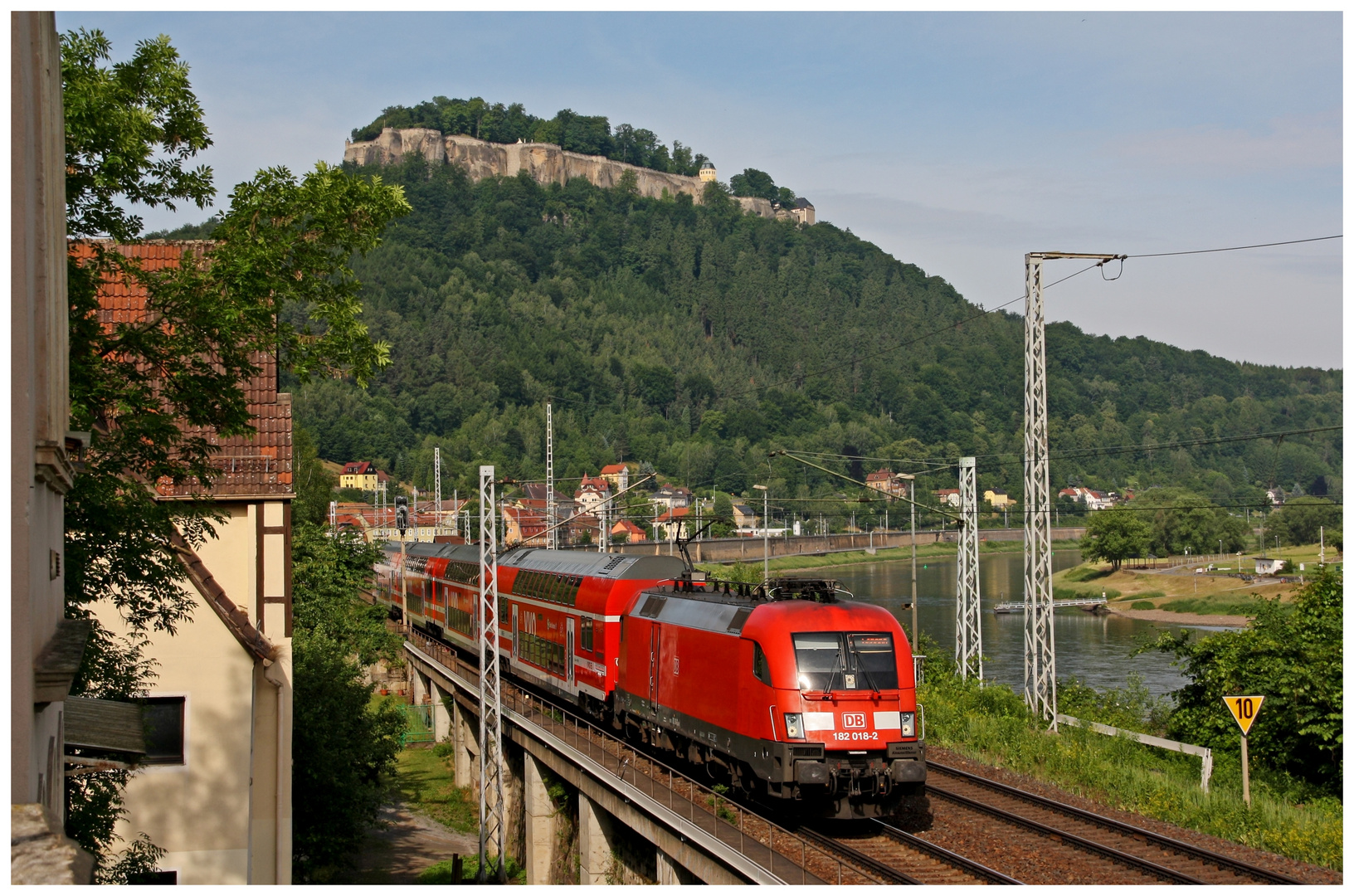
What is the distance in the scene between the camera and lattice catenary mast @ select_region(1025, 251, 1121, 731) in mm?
23859

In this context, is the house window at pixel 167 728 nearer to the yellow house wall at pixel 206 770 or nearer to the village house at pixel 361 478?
the yellow house wall at pixel 206 770

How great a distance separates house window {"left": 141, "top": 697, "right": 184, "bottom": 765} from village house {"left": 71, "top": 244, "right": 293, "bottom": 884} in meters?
0.02

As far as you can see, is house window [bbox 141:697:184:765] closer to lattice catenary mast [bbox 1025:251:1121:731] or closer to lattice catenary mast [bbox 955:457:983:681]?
lattice catenary mast [bbox 1025:251:1121:731]

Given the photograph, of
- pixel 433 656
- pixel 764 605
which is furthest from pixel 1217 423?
pixel 764 605

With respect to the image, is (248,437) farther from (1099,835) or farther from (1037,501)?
(1037,501)

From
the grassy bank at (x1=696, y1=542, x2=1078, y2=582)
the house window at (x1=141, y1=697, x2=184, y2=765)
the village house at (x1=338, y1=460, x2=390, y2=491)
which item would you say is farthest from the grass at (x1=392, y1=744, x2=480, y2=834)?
the village house at (x1=338, y1=460, x2=390, y2=491)

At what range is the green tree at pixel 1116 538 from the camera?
97625 millimetres

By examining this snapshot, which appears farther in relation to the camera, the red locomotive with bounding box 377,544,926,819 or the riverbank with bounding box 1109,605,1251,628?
the riverbank with bounding box 1109,605,1251,628

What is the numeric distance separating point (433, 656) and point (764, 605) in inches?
994

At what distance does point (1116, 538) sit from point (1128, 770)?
83441 mm

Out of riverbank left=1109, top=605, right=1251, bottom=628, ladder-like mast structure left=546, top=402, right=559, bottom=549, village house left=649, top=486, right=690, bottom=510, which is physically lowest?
riverbank left=1109, top=605, right=1251, bottom=628

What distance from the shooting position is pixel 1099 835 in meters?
15.5

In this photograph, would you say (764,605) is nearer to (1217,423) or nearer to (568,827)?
(568,827)

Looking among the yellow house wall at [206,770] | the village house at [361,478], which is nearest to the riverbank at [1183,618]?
the yellow house wall at [206,770]
